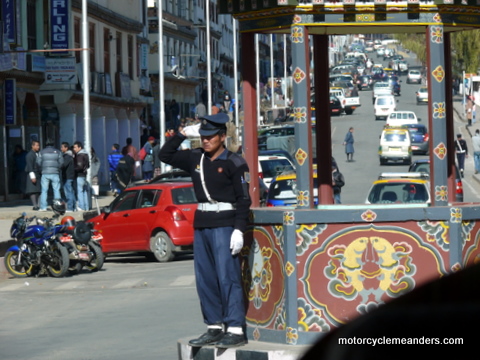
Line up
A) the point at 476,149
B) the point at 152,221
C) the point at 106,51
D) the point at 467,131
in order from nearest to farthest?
the point at 152,221 → the point at 476,149 → the point at 106,51 → the point at 467,131

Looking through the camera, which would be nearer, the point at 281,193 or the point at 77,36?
the point at 281,193

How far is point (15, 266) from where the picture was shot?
18.0m

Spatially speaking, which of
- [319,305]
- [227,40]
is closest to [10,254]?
[319,305]

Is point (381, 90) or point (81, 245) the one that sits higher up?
point (381, 90)

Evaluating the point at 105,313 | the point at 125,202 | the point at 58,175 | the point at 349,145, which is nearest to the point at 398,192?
the point at 125,202

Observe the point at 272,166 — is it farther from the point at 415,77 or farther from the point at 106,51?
the point at 415,77

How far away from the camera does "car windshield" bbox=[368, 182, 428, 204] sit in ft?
67.9

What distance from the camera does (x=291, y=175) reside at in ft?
76.8

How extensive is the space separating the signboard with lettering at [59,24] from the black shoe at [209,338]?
29.3 meters

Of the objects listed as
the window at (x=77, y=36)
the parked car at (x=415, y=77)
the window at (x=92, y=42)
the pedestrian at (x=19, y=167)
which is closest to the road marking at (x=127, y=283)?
the pedestrian at (x=19, y=167)

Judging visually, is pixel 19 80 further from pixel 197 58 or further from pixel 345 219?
pixel 197 58

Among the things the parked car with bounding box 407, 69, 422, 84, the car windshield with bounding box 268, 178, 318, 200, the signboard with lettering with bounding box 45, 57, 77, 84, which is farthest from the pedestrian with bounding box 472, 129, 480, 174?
the parked car with bounding box 407, 69, 422, 84

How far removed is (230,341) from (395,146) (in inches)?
1705

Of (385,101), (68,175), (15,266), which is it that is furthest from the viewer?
(385,101)
